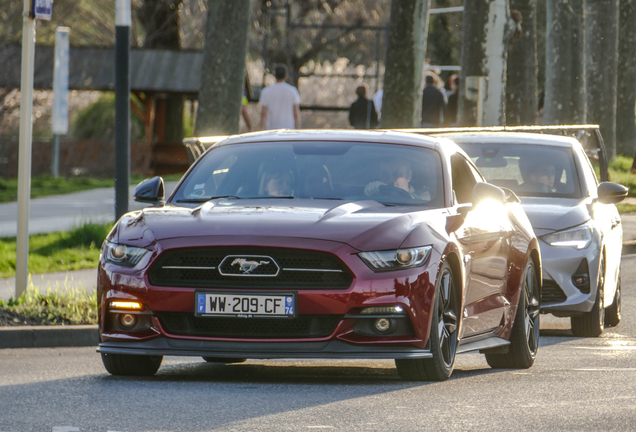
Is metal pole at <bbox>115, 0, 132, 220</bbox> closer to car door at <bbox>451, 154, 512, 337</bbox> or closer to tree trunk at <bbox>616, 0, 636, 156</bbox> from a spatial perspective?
car door at <bbox>451, 154, 512, 337</bbox>

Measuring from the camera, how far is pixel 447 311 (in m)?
7.55

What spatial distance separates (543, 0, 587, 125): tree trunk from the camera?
92.9ft

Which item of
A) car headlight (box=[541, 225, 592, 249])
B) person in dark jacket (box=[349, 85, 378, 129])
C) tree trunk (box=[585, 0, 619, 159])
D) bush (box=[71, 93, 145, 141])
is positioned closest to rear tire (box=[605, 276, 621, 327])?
car headlight (box=[541, 225, 592, 249])

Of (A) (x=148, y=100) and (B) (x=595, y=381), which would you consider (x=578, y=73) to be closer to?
(A) (x=148, y=100)

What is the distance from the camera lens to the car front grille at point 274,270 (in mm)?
7051

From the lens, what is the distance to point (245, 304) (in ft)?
23.3

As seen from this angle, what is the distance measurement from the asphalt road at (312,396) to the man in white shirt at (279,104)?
402 inches

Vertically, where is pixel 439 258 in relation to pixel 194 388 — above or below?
above

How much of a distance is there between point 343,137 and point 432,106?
15145 millimetres

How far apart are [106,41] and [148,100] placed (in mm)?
8739

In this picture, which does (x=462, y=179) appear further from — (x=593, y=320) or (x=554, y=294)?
(x=593, y=320)

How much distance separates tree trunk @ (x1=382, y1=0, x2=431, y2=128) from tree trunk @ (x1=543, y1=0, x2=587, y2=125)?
820cm

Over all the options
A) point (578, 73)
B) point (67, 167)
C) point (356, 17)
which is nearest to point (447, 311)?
point (578, 73)

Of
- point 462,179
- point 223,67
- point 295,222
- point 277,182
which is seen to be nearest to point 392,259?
point 295,222
